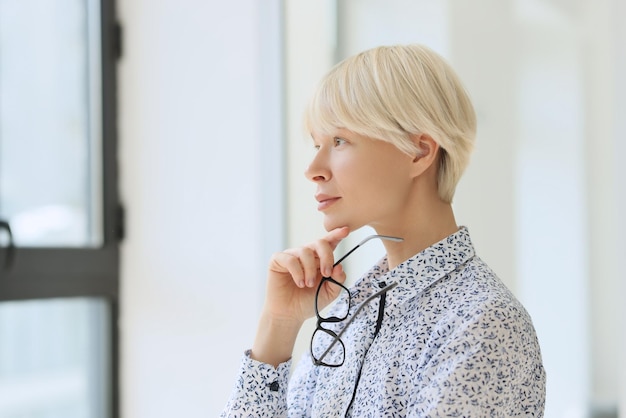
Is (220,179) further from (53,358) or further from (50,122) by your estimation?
(53,358)

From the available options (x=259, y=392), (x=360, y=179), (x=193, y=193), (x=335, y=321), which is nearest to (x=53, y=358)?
(x=193, y=193)

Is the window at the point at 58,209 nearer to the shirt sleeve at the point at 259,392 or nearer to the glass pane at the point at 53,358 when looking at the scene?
the glass pane at the point at 53,358

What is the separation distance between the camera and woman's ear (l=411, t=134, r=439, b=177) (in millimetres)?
1312

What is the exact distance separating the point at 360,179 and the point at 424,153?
0.38 feet

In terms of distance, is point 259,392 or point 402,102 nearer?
point 402,102

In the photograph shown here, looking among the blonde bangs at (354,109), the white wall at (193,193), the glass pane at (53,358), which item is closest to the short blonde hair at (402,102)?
the blonde bangs at (354,109)

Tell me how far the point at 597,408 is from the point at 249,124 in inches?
48.6

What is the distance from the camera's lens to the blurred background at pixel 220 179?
1.68 m

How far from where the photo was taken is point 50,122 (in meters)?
2.52

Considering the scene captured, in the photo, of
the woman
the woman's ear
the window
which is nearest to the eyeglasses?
the woman

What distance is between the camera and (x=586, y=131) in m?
1.68

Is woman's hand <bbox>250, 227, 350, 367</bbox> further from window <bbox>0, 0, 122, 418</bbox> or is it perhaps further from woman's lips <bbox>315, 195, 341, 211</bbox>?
window <bbox>0, 0, 122, 418</bbox>

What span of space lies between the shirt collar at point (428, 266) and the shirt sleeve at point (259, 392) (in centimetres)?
27

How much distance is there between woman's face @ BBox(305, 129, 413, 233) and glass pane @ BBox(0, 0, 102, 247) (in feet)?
4.31
